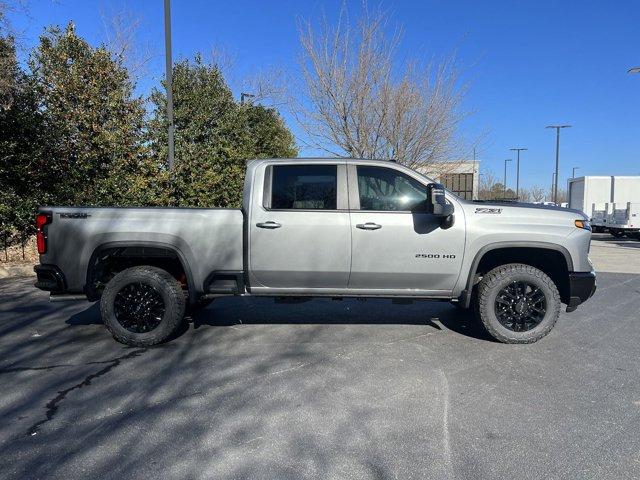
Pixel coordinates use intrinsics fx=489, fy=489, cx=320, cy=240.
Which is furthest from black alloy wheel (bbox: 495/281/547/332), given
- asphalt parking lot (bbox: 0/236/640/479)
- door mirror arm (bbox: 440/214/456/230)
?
door mirror arm (bbox: 440/214/456/230)

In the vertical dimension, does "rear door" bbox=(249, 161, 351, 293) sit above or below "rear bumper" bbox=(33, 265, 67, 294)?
above

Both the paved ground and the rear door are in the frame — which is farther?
the paved ground

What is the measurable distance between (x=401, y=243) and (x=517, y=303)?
1417 millimetres

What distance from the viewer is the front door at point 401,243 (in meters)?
5.02

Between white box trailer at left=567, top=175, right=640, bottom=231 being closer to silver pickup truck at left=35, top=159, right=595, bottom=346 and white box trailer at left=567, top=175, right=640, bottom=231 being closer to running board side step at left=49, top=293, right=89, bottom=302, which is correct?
silver pickup truck at left=35, top=159, right=595, bottom=346

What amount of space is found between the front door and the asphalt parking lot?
71 centimetres

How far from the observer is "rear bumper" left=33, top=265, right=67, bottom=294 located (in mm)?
4996

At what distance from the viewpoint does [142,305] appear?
514 cm

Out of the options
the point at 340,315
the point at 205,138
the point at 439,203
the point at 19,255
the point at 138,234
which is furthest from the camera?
the point at 205,138

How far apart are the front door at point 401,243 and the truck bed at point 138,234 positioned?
1.26m

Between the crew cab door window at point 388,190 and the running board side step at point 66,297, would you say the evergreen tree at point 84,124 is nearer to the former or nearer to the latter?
the running board side step at point 66,297

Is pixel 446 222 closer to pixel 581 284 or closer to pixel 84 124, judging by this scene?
pixel 581 284

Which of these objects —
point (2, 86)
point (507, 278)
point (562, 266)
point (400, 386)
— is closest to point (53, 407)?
point (400, 386)

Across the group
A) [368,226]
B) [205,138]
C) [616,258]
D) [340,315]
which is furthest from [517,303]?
[205,138]
